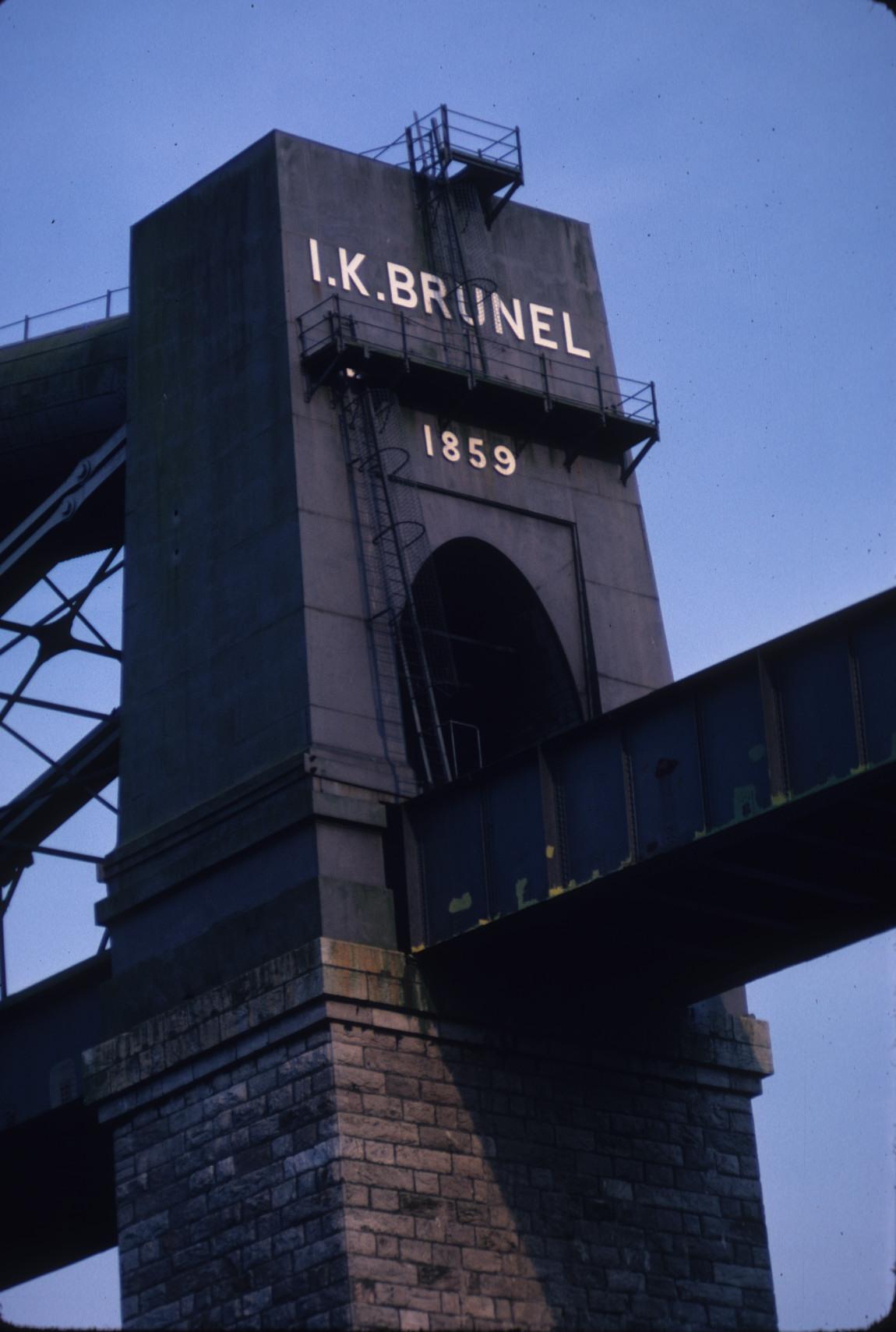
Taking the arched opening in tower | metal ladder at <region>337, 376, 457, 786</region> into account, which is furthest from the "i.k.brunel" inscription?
the arched opening in tower

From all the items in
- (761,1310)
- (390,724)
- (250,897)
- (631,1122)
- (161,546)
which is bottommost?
(761,1310)

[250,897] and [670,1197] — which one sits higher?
[250,897]

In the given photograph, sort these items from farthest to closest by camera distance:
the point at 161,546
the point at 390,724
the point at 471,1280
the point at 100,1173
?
the point at 100,1173 → the point at 161,546 → the point at 390,724 → the point at 471,1280

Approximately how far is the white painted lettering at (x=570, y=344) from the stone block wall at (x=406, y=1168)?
11172mm

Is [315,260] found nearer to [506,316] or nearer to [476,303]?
[476,303]

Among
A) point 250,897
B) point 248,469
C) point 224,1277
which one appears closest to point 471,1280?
point 224,1277

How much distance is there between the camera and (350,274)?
38469 millimetres

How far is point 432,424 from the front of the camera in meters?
38.5

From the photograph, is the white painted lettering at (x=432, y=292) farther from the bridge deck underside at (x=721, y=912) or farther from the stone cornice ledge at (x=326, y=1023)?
the stone cornice ledge at (x=326, y=1023)

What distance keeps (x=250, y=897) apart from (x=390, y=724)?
3136mm

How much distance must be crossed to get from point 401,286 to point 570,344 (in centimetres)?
335

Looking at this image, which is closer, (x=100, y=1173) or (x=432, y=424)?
(x=432, y=424)

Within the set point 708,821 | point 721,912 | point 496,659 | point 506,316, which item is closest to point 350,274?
point 506,316

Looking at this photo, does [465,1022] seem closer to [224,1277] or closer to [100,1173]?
[224,1277]
